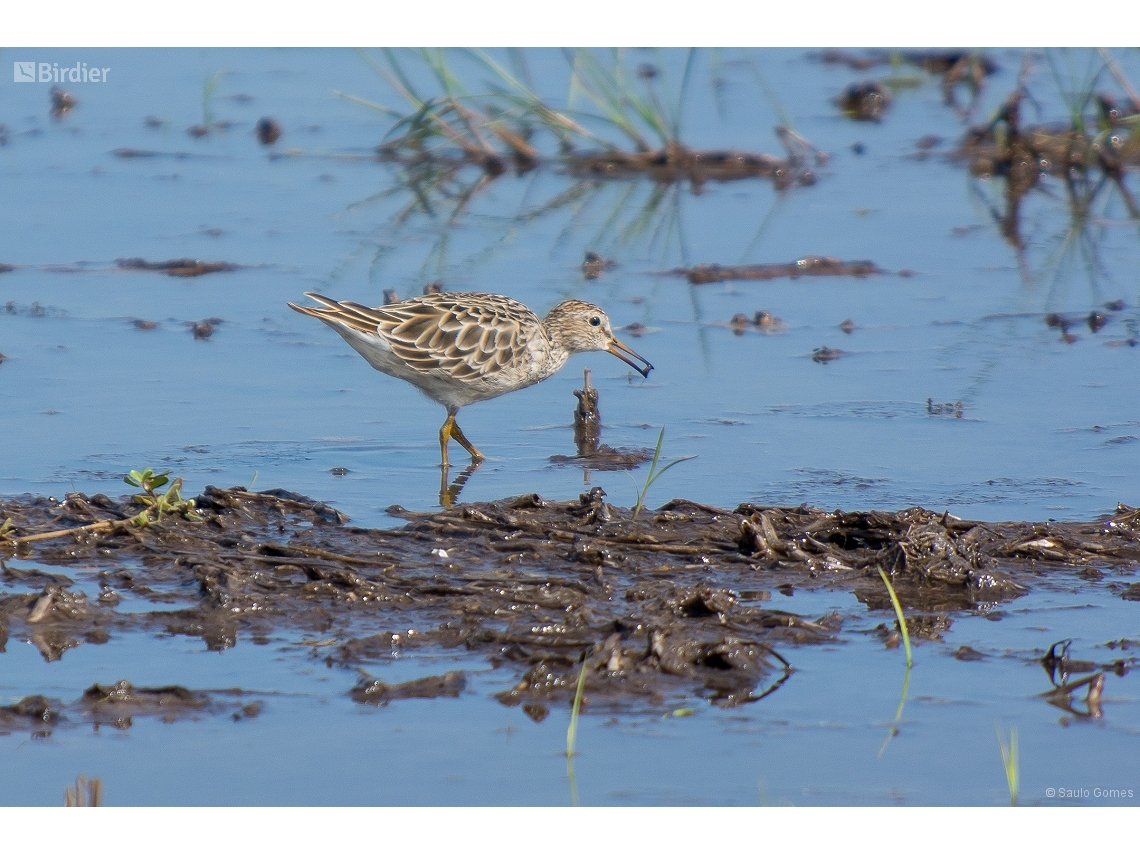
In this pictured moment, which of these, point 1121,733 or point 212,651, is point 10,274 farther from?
point 1121,733

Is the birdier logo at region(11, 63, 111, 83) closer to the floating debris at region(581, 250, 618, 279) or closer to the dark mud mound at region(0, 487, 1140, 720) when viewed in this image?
the floating debris at region(581, 250, 618, 279)

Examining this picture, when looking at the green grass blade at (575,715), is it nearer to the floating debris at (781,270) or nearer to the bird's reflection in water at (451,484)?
the bird's reflection in water at (451,484)

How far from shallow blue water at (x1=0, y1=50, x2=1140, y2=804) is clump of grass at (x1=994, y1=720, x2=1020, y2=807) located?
0.17ft

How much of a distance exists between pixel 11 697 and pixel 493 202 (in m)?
8.42

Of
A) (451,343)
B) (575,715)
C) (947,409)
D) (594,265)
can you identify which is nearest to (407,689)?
(575,715)

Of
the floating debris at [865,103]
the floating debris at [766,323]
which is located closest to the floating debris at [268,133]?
the floating debris at [865,103]

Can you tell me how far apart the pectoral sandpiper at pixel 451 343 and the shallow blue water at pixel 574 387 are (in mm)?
319

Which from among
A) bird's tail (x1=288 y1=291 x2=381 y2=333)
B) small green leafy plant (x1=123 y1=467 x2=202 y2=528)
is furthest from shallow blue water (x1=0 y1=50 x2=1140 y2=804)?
small green leafy plant (x1=123 y1=467 x2=202 y2=528)

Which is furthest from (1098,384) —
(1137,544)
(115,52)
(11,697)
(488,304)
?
(115,52)

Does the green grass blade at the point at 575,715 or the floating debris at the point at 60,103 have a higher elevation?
the floating debris at the point at 60,103

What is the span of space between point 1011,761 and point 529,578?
200cm

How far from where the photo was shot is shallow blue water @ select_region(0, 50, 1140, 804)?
4473 mm

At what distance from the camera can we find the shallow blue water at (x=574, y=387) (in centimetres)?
447

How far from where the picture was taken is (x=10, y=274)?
34.5 feet
